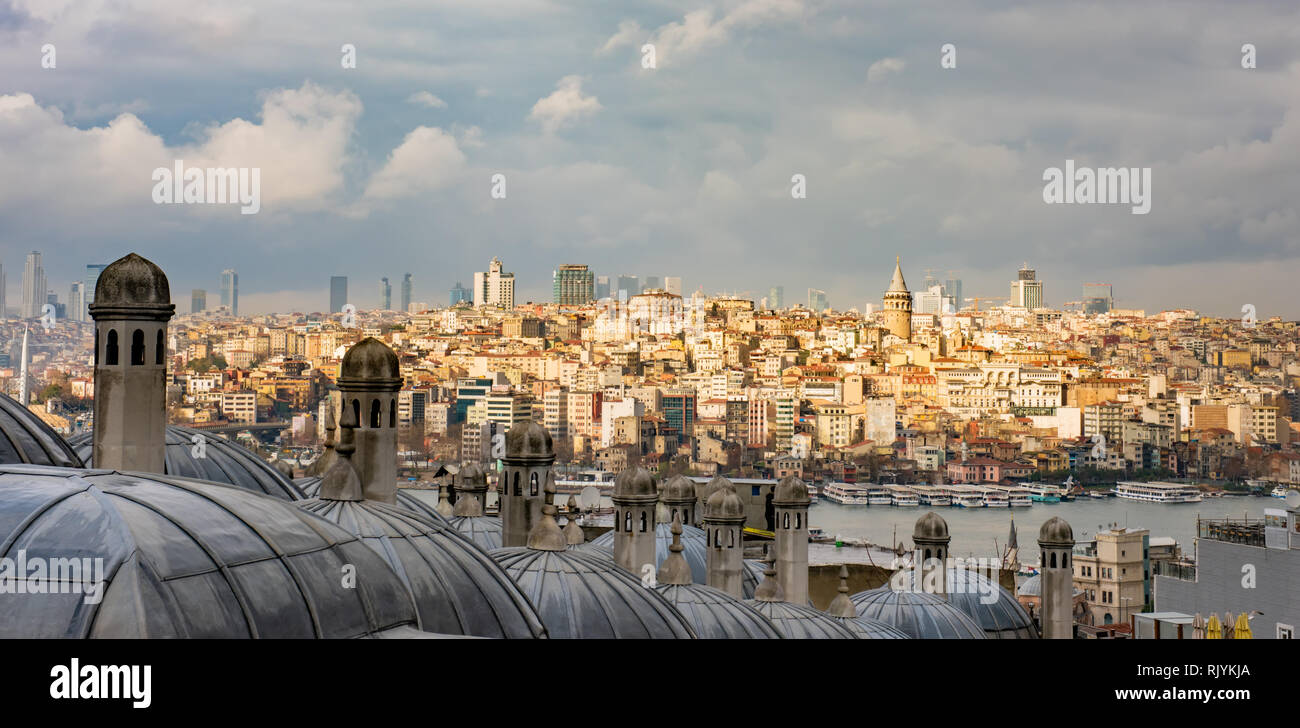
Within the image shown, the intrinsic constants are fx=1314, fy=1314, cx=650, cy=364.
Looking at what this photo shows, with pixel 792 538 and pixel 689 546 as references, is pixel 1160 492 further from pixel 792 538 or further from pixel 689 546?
A: pixel 792 538

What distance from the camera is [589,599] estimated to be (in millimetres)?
4559

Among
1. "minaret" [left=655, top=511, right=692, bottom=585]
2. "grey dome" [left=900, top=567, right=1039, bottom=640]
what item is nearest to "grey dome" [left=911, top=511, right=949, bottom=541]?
"grey dome" [left=900, top=567, right=1039, bottom=640]

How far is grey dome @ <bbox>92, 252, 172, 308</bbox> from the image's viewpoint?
147 inches

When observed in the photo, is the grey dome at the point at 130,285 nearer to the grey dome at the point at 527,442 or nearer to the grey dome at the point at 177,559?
the grey dome at the point at 177,559

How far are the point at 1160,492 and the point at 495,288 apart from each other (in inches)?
1408

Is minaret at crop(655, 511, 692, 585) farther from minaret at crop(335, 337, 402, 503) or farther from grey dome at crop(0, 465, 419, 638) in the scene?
grey dome at crop(0, 465, 419, 638)

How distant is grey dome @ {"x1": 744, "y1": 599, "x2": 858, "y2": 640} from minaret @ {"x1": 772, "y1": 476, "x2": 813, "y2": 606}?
156 cm

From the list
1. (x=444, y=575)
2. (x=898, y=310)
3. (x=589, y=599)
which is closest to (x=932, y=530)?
(x=589, y=599)

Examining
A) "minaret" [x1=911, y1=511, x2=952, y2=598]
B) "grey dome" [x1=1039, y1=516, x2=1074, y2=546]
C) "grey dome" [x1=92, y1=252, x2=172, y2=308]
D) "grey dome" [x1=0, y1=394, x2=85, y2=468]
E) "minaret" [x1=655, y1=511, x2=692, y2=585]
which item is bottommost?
"minaret" [x1=911, y1=511, x2=952, y2=598]

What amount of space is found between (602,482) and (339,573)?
39.7 metres

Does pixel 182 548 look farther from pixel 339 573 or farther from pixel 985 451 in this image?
pixel 985 451
